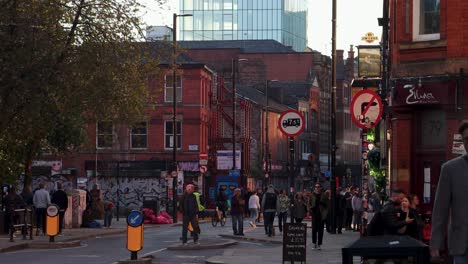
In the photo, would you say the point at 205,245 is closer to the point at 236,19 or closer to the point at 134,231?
the point at 134,231

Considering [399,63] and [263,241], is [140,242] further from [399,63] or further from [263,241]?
[263,241]

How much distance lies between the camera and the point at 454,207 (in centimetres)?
938

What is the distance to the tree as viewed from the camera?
1340 inches

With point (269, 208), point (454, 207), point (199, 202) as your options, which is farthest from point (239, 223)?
point (454, 207)

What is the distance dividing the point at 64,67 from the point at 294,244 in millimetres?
13607

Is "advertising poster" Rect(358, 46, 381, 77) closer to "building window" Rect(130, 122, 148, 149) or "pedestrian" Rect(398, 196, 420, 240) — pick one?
"pedestrian" Rect(398, 196, 420, 240)

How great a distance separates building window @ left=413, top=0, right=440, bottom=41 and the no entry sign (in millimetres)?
1806

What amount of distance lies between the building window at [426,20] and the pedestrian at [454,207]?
53.7ft

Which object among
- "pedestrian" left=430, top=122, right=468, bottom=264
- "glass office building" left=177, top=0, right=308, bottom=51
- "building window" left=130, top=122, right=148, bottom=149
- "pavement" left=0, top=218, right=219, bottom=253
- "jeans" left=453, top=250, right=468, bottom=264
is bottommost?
"pavement" left=0, top=218, right=219, bottom=253

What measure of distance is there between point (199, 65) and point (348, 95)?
63045mm

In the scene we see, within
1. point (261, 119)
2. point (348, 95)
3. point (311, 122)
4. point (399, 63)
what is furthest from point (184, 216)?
point (348, 95)

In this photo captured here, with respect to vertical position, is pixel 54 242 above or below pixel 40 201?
below

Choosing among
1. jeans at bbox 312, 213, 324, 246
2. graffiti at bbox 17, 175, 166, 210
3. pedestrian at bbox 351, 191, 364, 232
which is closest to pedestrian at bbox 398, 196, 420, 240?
jeans at bbox 312, 213, 324, 246

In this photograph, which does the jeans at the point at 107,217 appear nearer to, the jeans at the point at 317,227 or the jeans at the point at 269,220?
the jeans at the point at 269,220
